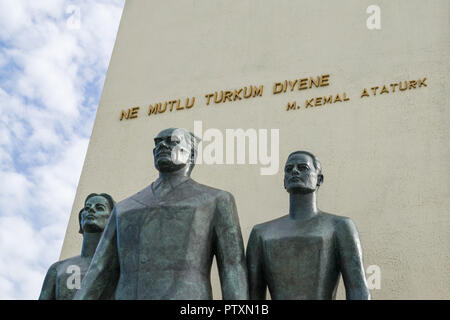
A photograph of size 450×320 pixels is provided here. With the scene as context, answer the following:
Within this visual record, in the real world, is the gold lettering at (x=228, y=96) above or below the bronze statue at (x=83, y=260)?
above

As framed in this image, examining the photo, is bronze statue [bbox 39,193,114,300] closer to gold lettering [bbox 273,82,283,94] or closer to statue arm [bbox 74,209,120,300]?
statue arm [bbox 74,209,120,300]

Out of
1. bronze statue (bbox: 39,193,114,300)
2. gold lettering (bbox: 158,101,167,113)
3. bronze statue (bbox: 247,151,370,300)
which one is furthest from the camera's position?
gold lettering (bbox: 158,101,167,113)

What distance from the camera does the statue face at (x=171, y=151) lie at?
5.39 metres

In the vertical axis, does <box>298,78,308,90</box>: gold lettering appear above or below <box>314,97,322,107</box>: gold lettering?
above

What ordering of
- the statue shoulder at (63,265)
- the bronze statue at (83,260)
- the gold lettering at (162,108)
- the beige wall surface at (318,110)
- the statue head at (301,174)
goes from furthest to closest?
the gold lettering at (162,108) → the beige wall surface at (318,110) → the statue shoulder at (63,265) → the bronze statue at (83,260) → the statue head at (301,174)

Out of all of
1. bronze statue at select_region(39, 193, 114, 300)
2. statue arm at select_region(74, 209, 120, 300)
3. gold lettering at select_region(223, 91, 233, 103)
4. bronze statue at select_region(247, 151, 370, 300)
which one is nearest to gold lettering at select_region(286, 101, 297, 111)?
gold lettering at select_region(223, 91, 233, 103)

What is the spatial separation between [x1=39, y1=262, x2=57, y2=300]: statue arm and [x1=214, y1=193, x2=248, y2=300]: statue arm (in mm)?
1686

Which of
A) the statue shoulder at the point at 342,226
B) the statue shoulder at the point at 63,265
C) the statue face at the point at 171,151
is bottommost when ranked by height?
the statue shoulder at the point at 63,265

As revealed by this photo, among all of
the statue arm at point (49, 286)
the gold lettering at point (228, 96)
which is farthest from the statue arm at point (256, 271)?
the gold lettering at point (228, 96)

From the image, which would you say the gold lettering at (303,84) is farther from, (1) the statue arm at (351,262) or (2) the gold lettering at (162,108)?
(1) the statue arm at (351,262)

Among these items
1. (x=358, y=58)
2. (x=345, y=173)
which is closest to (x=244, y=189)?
(x=345, y=173)

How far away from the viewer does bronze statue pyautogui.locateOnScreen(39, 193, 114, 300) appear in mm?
6145

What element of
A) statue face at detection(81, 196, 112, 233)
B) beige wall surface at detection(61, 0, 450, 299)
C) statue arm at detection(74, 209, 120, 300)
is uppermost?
beige wall surface at detection(61, 0, 450, 299)

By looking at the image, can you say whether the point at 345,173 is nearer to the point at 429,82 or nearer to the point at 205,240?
the point at 429,82
